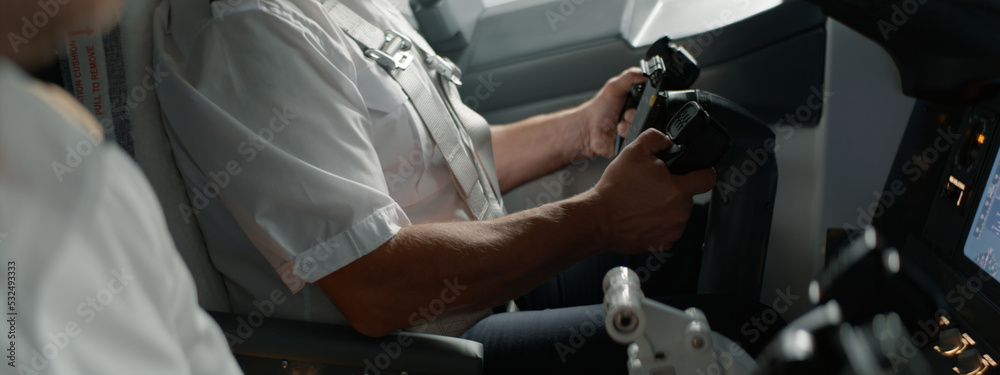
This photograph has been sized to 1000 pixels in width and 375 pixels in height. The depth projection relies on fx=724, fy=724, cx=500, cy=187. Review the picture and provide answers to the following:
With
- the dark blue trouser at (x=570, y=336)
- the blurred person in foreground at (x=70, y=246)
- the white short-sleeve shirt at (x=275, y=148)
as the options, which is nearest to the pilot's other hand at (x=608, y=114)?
the dark blue trouser at (x=570, y=336)

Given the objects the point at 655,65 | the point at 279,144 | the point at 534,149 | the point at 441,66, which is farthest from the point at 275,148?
the point at 534,149

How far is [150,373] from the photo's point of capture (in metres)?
0.43

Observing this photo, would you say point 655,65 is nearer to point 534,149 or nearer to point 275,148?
point 534,149

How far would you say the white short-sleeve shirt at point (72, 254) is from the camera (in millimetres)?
403

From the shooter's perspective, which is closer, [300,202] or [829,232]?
[300,202]

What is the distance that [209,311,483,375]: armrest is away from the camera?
0.90 metres

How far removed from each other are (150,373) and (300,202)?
503 millimetres

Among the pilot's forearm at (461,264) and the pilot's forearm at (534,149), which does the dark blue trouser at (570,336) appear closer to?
the pilot's forearm at (461,264)

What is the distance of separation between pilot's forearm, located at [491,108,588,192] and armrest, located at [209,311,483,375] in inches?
26.6

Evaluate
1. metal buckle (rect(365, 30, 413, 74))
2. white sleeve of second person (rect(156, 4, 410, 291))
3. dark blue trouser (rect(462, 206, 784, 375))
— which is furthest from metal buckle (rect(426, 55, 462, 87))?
dark blue trouser (rect(462, 206, 784, 375))

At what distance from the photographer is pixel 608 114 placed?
4.80 feet

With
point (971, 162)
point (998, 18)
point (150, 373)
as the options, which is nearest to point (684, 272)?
point (971, 162)

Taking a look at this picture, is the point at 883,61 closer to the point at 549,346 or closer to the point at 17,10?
the point at 549,346

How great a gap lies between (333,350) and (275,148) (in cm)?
27
